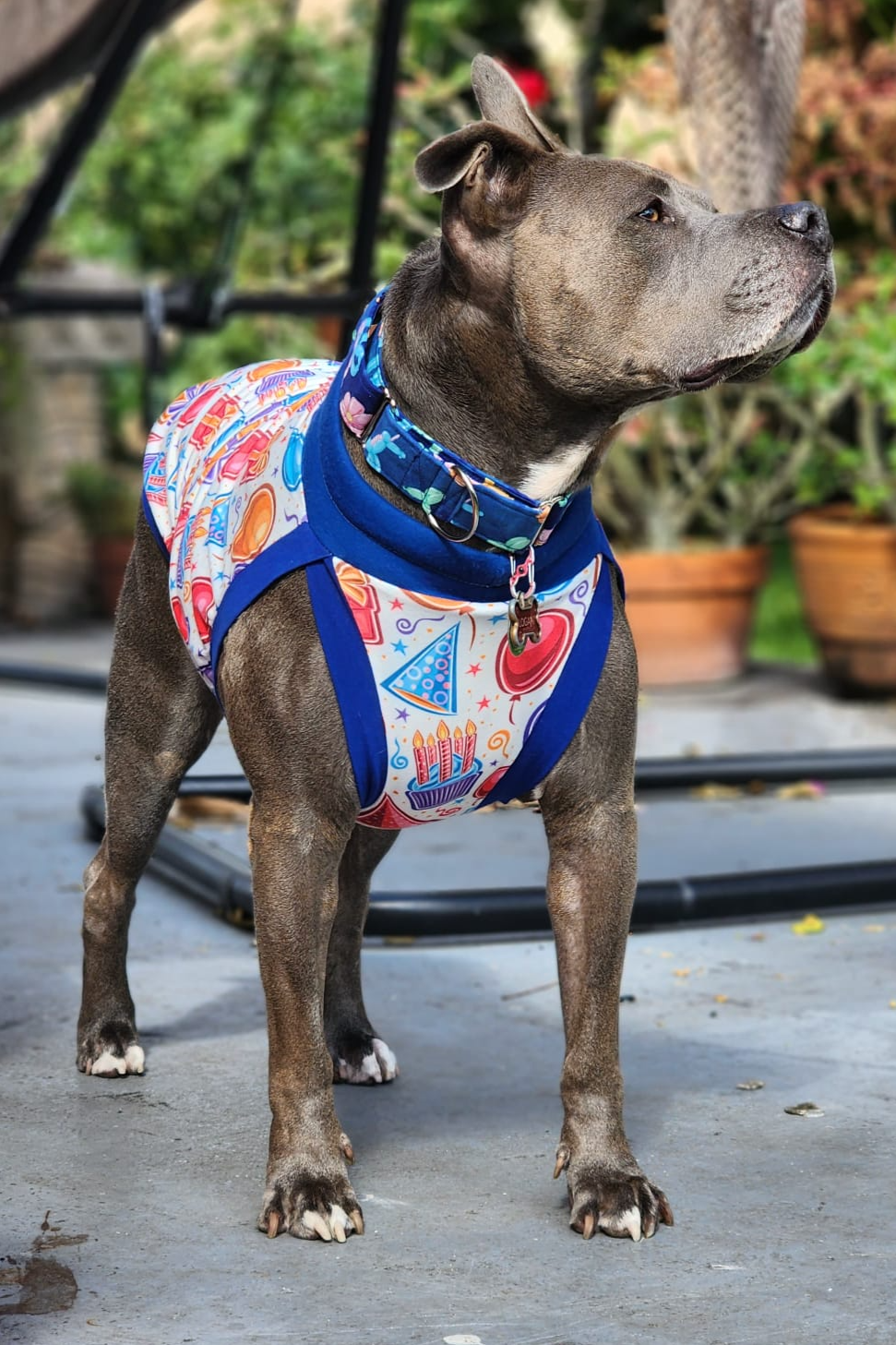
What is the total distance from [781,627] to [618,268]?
649cm

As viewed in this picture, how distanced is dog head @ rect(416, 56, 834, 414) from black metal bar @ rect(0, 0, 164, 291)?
284 centimetres

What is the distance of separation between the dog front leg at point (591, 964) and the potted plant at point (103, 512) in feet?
19.8

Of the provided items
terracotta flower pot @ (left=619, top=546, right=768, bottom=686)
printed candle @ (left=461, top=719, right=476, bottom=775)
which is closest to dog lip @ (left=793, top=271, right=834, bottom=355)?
printed candle @ (left=461, top=719, right=476, bottom=775)

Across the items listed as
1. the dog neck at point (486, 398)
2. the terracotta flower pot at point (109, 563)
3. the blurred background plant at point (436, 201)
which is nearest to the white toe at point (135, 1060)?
the dog neck at point (486, 398)

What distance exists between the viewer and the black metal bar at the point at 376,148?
5.48 m

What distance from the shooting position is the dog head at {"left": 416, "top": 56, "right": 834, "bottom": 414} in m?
2.39

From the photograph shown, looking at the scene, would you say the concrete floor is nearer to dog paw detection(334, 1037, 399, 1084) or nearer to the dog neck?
dog paw detection(334, 1037, 399, 1084)

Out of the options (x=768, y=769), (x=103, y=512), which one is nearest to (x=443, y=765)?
(x=768, y=769)

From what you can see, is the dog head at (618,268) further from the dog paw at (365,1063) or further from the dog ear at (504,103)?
the dog paw at (365,1063)

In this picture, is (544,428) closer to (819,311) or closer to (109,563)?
(819,311)

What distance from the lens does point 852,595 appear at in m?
6.60

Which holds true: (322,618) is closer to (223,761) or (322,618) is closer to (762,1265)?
(762,1265)

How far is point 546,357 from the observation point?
245cm

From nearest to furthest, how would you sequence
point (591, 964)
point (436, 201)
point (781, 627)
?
point (591, 964)
point (436, 201)
point (781, 627)
